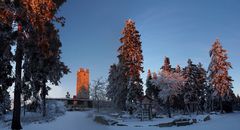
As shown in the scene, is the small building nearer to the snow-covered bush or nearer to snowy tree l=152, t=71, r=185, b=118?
snowy tree l=152, t=71, r=185, b=118

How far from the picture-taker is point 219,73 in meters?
59.5

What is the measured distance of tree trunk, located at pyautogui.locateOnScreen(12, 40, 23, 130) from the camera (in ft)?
61.4

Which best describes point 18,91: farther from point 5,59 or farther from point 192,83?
point 192,83

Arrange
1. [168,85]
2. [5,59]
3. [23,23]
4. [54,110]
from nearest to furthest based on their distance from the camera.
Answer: [23,23] → [5,59] → [54,110] → [168,85]

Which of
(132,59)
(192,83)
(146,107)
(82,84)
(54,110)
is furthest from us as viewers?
(82,84)

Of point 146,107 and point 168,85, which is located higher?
point 168,85

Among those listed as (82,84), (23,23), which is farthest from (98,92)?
(23,23)

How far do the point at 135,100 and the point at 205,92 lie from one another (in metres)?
37.8

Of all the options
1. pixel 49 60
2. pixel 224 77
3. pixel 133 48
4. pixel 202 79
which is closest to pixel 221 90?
pixel 224 77

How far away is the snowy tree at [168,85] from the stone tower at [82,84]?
50729 mm

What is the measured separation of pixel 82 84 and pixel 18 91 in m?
87.1

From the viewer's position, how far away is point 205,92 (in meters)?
79.8

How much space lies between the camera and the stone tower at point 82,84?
104438 mm

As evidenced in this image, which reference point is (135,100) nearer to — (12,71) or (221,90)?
(221,90)
